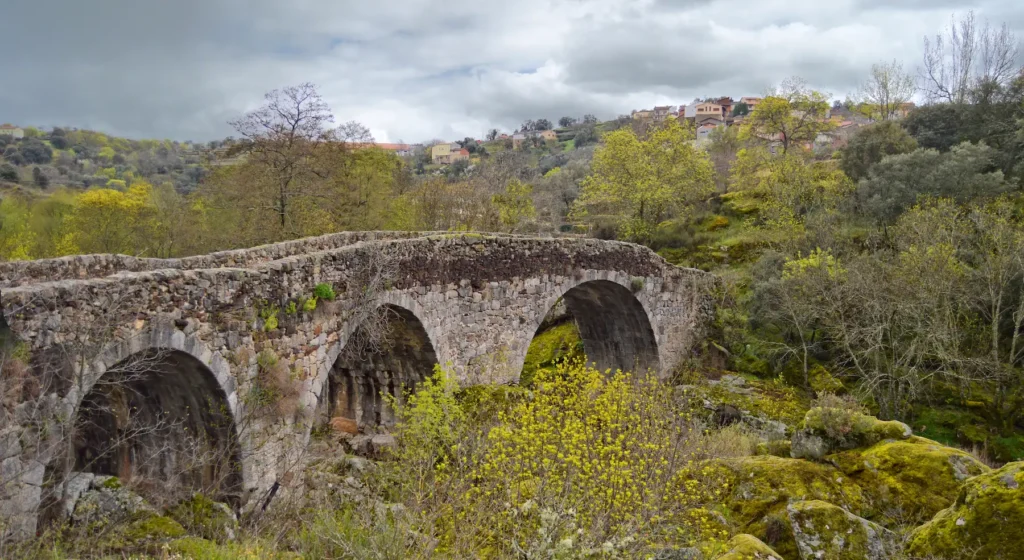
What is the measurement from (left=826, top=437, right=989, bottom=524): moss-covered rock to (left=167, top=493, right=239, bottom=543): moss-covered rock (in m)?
7.37

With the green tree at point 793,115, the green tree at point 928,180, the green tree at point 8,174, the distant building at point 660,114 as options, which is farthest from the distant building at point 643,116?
the green tree at point 8,174

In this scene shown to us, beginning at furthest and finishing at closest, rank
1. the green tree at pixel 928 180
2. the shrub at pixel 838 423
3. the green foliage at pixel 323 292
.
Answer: the green tree at pixel 928 180 → the green foliage at pixel 323 292 → the shrub at pixel 838 423

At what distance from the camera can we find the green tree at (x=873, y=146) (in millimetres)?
26711

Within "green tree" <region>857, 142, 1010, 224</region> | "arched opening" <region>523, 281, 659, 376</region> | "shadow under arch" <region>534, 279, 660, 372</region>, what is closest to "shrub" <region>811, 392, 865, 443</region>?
"arched opening" <region>523, 281, 659, 376</region>

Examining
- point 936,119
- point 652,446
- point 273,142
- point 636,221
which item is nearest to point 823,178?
point 936,119

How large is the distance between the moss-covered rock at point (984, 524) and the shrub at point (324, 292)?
8.17 meters

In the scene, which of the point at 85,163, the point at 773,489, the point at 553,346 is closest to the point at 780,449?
the point at 773,489

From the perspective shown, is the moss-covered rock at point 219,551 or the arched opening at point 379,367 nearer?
the moss-covered rock at point 219,551

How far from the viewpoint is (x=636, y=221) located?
30.9 m

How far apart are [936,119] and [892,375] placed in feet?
59.1

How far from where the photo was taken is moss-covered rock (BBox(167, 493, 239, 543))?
7472 millimetres

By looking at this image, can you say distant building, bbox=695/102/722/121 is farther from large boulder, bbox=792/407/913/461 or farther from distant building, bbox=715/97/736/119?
large boulder, bbox=792/407/913/461

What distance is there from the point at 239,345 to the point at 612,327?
13.3 meters

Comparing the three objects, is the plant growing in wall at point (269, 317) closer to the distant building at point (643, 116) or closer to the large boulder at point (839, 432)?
the large boulder at point (839, 432)
